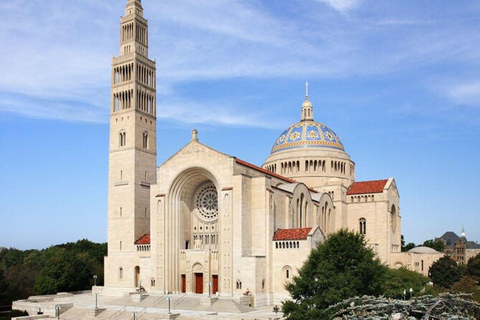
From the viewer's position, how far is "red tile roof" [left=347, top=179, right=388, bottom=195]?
69000 millimetres

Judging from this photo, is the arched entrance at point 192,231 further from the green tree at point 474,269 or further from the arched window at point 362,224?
the green tree at point 474,269

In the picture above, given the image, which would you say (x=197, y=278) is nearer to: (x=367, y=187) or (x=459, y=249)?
(x=367, y=187)

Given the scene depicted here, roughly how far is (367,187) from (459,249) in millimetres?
64143

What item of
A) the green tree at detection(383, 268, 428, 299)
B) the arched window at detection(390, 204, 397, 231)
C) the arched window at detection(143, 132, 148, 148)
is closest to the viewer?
the green tree at detection(383, 268, 428, 299)

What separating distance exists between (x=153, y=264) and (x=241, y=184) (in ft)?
44.2

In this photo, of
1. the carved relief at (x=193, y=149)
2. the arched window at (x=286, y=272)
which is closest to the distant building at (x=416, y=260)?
the arched window at (x=286, y=272)

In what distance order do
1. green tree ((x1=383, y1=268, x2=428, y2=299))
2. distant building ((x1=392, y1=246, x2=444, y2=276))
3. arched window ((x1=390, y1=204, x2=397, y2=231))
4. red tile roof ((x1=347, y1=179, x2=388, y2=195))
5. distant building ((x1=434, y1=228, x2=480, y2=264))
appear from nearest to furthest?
green tree ((x1=383, y1=268, x2=428, y2=299)), distant building ((x1=392, y1=246, x2=444, y2=276)), red tile roof ((x1=347, y1=179, x2=388, y2=195)), arched window ((x1=390, y1=204, x2=397, y2=231)), distant building ((x1=434, y1=228, x2=480, y2=264))

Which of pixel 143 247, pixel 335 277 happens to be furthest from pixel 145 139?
pixel 335 277

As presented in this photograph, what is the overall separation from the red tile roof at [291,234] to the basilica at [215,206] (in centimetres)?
11

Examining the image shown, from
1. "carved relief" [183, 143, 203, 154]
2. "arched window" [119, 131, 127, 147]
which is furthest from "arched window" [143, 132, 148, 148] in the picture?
"carved relief" [183, 143, 203, 154]

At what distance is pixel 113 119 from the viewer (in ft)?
209

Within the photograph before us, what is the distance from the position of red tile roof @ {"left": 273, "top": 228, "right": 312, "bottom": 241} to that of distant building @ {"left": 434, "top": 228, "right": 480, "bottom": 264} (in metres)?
64.2

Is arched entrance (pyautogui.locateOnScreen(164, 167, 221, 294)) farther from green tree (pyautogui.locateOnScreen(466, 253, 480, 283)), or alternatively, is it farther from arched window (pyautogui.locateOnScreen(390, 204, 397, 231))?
green tree (pyautogui.locateOnScreen(466, 253, 480, 283))

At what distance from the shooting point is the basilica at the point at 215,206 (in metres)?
50.1
